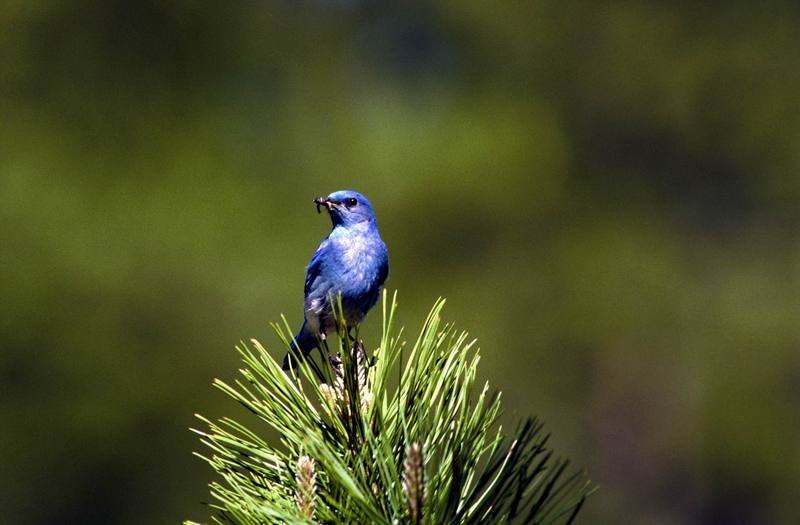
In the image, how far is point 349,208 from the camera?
11.6 ft

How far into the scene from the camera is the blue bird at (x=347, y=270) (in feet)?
10.6

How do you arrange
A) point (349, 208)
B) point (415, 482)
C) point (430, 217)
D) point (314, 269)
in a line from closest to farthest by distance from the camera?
point (415, 482) < point (314, 269) < point (349, 208) < point (430, 217)

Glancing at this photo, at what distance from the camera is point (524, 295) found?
34.3 feet

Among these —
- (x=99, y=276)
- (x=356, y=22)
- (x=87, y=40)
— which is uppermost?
(x=356, y=22)

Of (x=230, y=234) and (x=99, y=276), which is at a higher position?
(x=230, y=234)

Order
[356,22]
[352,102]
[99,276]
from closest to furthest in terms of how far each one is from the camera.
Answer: [99,276] → [352,102] → [356,22]

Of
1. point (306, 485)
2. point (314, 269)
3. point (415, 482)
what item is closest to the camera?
point (415, 482)

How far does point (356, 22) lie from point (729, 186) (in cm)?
464

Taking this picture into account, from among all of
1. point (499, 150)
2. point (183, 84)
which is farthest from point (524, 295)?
point (183, 84)

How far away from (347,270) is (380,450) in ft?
5.98

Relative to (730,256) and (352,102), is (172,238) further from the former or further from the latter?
(730,256)

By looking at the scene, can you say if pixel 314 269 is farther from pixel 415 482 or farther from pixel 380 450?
pixel 415 482

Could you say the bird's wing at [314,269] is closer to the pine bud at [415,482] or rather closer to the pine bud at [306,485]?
the pine bud at [306,485]

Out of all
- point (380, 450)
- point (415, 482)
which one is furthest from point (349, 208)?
point (415, 482)
